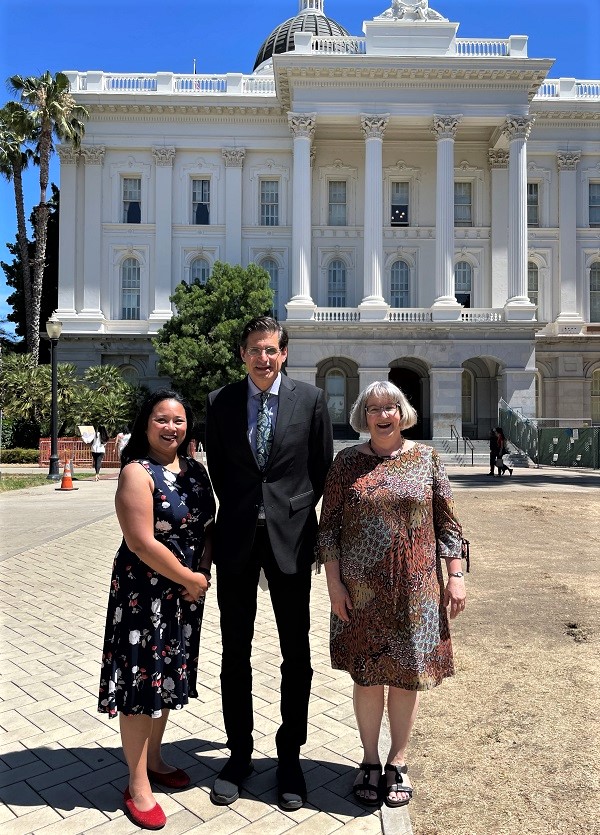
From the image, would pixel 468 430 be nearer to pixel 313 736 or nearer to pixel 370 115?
pixel 370 115

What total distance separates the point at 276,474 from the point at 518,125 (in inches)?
1375

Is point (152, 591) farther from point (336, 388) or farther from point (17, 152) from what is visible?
point (17, 152)

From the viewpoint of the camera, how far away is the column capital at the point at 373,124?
33.2 m

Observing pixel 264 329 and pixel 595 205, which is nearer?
pixel 264 329

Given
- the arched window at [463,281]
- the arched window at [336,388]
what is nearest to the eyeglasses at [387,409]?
the arched window at [336,388]

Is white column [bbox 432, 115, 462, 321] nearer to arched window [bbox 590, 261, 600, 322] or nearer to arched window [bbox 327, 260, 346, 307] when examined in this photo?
arched window [bbox 327, 260, 346, 307]

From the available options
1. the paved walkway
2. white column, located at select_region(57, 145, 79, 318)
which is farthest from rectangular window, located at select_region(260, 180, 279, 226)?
the paved walkway

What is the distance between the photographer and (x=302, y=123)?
33.2 metres

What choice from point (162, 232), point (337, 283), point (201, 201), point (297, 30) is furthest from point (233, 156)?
point (297, 30)

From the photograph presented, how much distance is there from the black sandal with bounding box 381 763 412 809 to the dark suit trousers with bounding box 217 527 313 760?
0.48 meters

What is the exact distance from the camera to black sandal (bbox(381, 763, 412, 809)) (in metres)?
3.48

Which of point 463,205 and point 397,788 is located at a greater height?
point 463,205

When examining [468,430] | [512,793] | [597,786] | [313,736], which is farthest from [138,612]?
[468,430]

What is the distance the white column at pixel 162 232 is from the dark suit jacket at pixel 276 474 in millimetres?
33665
